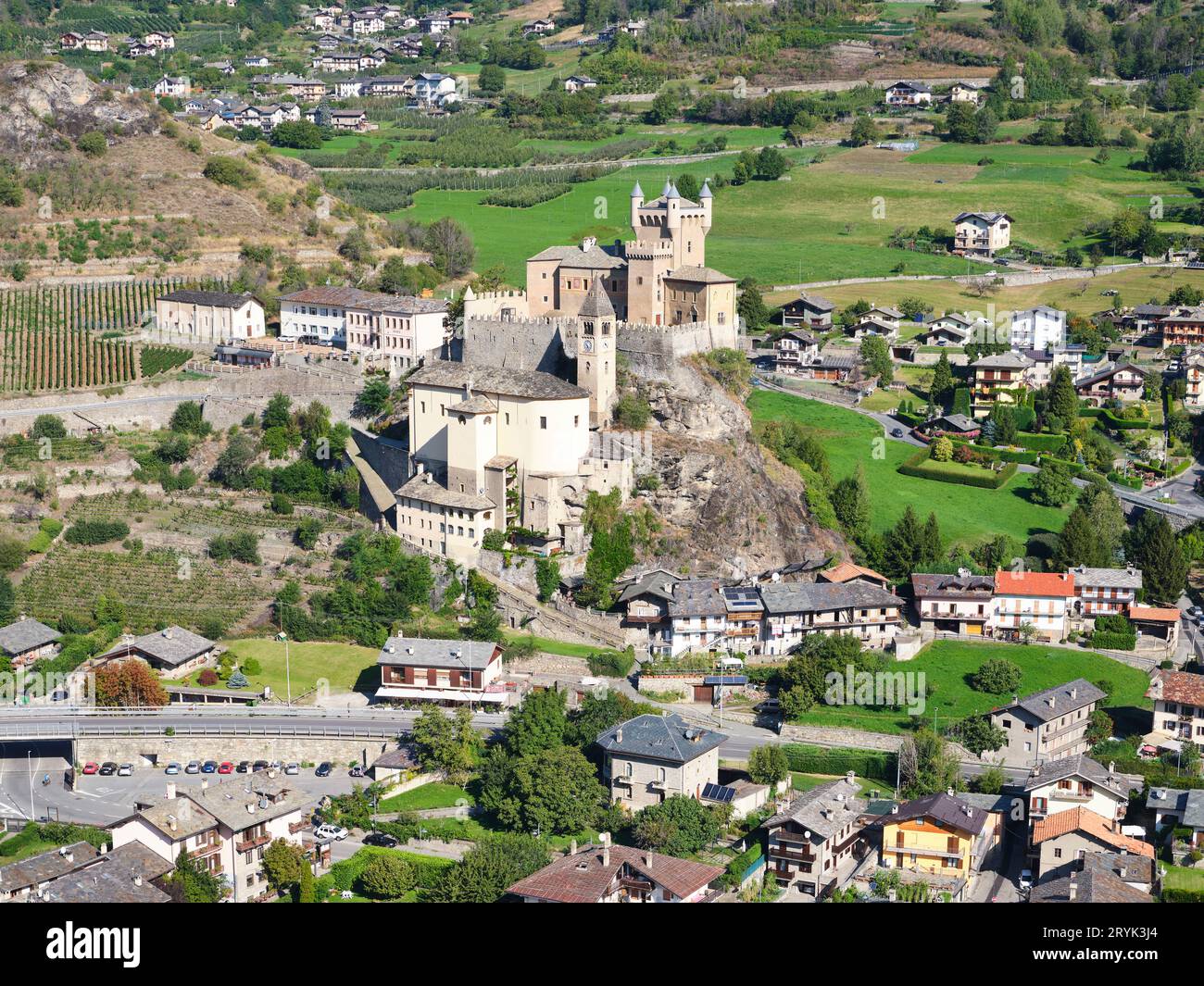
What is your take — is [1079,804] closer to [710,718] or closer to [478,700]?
[710,718]

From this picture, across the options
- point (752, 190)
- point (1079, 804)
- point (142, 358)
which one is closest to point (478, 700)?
point (1079, 804)

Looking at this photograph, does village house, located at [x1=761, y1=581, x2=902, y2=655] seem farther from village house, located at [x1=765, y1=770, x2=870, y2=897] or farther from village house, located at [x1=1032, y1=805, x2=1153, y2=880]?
village house, located at [x1=1032, y1=805, x2=1153, y2=880]

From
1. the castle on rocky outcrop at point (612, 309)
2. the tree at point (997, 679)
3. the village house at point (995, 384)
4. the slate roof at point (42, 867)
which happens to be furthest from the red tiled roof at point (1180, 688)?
the slate roof at point (42, 867)

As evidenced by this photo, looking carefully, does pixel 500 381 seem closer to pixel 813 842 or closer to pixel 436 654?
pixel 436 654

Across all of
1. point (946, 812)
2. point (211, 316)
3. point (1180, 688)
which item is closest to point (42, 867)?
point (946, 812)

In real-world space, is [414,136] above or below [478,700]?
above

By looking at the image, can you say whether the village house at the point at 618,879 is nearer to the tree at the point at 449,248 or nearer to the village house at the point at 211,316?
the village house at the point at 211,316
